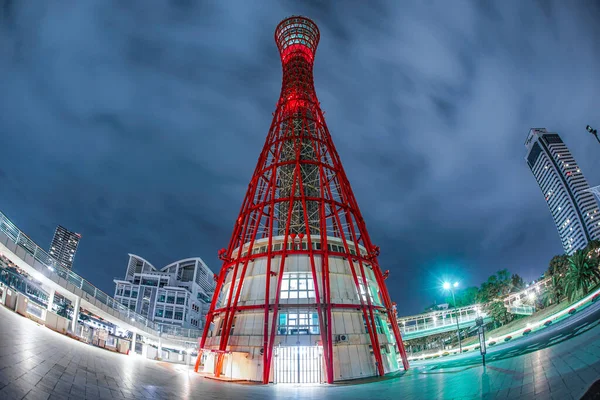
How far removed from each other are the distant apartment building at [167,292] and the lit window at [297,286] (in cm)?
6093

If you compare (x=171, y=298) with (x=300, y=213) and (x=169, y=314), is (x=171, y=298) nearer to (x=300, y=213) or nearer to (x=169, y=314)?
(x=169, y=314)

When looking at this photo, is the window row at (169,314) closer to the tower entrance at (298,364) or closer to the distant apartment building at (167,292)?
the distant apartment building at (167,292)

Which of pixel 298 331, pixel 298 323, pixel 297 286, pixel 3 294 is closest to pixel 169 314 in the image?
pixel 297 286

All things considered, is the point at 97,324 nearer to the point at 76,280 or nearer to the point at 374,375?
the point at 76,280

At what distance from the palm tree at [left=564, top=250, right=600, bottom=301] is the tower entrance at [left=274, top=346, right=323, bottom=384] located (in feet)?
90.3

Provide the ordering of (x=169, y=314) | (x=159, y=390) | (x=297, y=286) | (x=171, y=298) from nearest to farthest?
(x=159, y=390) → (x=297, y=286) → (x=169, y=314) → (x=171, y=298)

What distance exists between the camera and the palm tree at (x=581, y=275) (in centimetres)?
3140

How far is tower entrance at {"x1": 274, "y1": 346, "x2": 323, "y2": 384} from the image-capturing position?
21.0m

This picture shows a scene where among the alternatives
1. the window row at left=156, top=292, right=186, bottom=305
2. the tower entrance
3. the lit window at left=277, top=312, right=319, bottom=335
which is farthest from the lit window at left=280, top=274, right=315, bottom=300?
the window row at left=156, top=292, right=186, bottom=305

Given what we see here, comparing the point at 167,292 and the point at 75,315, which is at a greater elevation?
→ the point at 167,292

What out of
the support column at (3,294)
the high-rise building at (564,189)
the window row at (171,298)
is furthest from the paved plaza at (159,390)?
the high-rise building at (564,189)

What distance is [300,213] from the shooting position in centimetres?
3422

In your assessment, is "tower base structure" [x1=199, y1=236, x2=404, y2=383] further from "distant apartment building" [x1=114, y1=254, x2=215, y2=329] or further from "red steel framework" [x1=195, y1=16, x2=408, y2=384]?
"distant apartment building" [x1=114, y1=254, x2=215, y2=329]

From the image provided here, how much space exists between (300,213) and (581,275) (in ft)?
93.8
